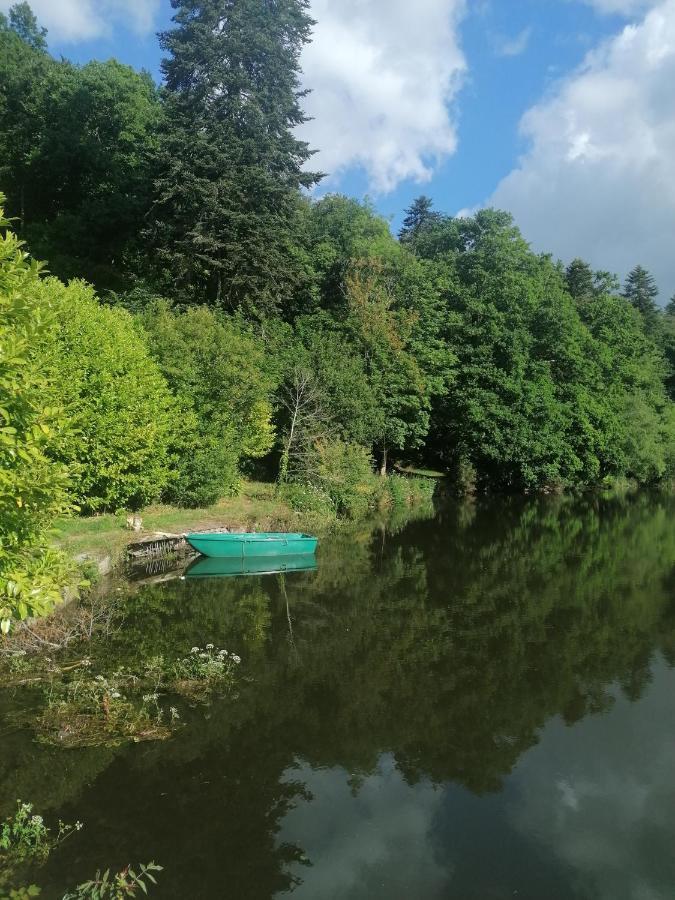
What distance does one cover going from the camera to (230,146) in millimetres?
30500

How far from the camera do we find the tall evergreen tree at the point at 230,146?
29781 millimetres

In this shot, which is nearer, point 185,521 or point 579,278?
point 185,521

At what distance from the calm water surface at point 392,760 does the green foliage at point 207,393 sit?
24.4 ft

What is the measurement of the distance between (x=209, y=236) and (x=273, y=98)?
8.23 metres

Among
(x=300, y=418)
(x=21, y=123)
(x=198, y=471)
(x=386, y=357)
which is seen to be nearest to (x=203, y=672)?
(x=198, y=471)

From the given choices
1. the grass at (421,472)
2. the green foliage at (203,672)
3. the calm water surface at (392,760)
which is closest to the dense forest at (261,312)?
the grass at (421,472)

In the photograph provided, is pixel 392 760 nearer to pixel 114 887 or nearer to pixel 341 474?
pixel 114 887

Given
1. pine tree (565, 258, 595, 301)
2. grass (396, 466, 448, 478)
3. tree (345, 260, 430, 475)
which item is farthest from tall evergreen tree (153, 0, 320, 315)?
pine tree (565, 258, 595, 301)

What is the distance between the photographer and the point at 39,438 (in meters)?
5.18

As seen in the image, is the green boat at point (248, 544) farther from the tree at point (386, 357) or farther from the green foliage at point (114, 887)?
the tree at point (386, 357)

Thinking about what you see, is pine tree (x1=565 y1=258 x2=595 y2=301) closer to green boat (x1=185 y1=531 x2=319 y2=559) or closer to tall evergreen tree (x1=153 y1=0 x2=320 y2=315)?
tall evergreen tree (x1=153 y1=0 x2=320 y2=315)

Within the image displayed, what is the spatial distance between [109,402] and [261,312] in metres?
14.1

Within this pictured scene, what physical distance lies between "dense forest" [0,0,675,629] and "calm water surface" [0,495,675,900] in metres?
8.02

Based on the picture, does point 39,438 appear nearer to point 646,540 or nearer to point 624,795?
point 624,795
